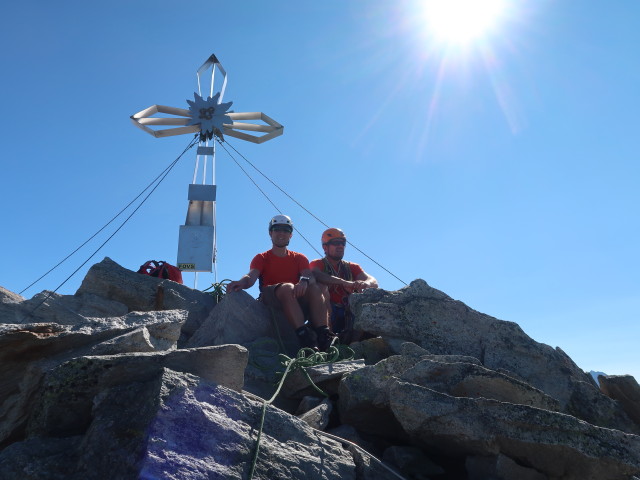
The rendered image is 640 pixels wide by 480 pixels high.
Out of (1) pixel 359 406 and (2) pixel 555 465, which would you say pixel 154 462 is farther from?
(2) pixel 555 465

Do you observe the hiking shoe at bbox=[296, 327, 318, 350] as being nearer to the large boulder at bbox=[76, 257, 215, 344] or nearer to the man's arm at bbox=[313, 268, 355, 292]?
the man's arm at bbox=[313, 268, 355, 292]

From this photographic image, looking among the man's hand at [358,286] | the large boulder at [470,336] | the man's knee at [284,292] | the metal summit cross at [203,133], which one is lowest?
the large boulder at [470,336]

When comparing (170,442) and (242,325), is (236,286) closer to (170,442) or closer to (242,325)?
(242,325)

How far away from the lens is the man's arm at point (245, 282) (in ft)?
25.1

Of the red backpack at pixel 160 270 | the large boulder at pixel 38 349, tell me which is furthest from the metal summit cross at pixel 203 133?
the large boulder at pixel 38 349

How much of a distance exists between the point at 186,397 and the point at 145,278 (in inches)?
222

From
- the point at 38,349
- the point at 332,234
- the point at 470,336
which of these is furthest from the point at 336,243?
the point at 38,349

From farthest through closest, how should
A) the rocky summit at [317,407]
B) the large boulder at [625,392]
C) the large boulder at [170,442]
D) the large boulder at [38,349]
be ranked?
1. the large boulder at [625,392]
2. the large boulder at [38,349]
3. the rocky summit at [317,407]
4. the large boulder at [170,442]

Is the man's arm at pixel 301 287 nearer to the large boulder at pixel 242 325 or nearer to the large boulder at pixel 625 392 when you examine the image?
the large boulder at pixel 242 325

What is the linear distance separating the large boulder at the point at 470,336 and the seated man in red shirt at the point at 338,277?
1354 millimetres

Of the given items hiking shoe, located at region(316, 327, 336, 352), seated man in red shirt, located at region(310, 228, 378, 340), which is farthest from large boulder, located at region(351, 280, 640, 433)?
seated man in red shirt, located at region(310, 228, 378, 340)

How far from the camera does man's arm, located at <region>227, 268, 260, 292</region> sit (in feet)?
25.1

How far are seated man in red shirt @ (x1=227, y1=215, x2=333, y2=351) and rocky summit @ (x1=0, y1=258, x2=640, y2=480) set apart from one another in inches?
35.6

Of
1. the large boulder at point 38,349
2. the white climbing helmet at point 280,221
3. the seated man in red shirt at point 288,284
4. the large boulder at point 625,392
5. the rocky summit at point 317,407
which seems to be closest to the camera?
the rocky summit at point 317,407
